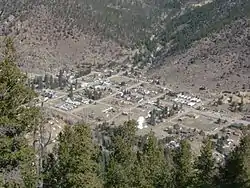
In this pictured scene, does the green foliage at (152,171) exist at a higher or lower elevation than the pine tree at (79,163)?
lower

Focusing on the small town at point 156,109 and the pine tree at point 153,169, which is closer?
the pine tree at point 153,169

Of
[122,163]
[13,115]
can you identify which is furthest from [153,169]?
[13,115]

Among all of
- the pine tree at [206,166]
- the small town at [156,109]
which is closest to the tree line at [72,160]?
the pine tree at [206,166]

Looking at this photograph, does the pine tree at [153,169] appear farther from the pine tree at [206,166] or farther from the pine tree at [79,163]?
the pine tree at [79,163]

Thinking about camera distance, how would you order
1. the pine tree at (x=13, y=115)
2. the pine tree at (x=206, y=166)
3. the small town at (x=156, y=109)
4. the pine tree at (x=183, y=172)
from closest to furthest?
the pine tree at (x=13, y=115) < the pine tree at (x=183, y=172) < the pine tree at (x=206, y=166) < the small town at (x=156, y=109)

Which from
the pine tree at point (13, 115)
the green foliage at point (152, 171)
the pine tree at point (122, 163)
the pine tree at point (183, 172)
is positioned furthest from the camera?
the pine tree at point (183, 172)

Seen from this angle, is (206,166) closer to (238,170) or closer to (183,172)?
(183,172)

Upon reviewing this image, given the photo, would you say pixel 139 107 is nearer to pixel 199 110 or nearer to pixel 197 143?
pixel 199 110

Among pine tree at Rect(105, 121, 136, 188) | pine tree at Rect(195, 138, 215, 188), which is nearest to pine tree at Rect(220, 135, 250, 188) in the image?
pine tree at Rect(195, 138, 215, 188)
